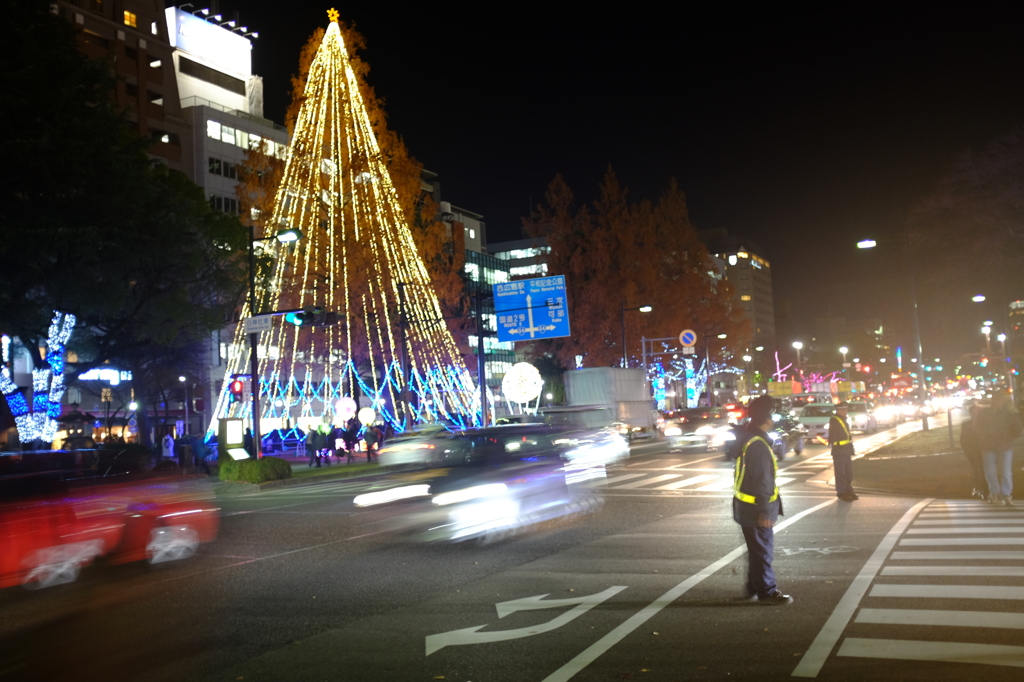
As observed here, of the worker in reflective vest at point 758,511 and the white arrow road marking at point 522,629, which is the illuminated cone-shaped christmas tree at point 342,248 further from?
the worker in reflective vest at point 758,511

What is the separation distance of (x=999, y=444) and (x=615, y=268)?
1540 inches

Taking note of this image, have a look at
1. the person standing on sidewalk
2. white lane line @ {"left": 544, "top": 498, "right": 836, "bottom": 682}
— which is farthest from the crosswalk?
the person standing on sidewalk

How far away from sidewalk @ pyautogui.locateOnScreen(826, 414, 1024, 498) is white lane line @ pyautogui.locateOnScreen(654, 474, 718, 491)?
3.03 metres

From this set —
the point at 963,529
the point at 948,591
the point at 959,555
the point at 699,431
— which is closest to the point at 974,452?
the point at 963,529

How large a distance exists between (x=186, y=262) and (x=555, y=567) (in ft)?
83.5

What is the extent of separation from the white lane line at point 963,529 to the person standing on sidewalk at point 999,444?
2.49m

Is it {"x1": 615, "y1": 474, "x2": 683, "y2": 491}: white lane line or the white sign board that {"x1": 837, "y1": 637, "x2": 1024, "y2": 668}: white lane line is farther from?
the white sign board

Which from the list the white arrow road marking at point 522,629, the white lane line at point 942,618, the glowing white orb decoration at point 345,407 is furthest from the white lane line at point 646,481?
the glowing white orb decoration at point 345,407

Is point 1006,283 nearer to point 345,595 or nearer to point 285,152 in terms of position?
point 345,595

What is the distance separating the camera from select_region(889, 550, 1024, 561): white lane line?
967 centimetres

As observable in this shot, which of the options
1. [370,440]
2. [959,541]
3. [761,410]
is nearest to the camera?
[761,410]

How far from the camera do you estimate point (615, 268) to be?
174 feet

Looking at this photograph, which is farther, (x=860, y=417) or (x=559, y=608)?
(x=860, y=417)

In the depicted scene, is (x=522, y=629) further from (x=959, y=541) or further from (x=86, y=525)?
(x=959, y=541)
